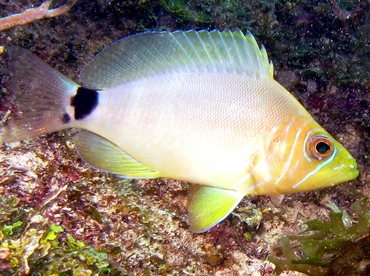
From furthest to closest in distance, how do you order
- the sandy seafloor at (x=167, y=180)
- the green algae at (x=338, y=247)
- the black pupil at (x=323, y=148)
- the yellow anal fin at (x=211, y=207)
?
the sandy seafloor at (x=167, y=180) < the green algae at (x=338, y=247) < the yellow anal fin at (x=211, y=207) < the black pupil at (x=323, y=148)

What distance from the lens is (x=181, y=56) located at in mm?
2277

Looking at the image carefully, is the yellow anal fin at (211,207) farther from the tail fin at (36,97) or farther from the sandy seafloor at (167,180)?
the tail fin at (36,97)

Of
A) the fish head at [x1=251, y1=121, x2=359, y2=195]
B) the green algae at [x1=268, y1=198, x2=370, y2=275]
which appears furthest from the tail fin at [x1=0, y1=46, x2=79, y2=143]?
the green algae at [x1=268, y1=198, x2=370, y2=275]

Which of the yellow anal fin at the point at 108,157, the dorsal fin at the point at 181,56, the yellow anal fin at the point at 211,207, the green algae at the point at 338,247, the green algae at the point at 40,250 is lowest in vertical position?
the green algae at the point at 338,247

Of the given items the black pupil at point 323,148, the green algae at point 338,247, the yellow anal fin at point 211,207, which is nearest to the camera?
the black pupil at point 323,148

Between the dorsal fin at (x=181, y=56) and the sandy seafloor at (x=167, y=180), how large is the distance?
40.2 inches

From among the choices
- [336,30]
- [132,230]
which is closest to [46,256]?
[132,230]

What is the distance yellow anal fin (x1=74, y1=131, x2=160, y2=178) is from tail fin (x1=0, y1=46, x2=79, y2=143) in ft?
0.62

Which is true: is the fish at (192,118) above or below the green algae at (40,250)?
above

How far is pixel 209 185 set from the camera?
221 centimetres

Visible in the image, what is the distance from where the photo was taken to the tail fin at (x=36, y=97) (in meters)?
2.25

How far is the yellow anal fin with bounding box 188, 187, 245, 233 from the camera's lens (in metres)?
2.16

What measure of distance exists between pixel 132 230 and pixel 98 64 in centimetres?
146

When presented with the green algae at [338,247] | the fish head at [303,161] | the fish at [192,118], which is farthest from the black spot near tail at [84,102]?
the green algae at [338,247]
